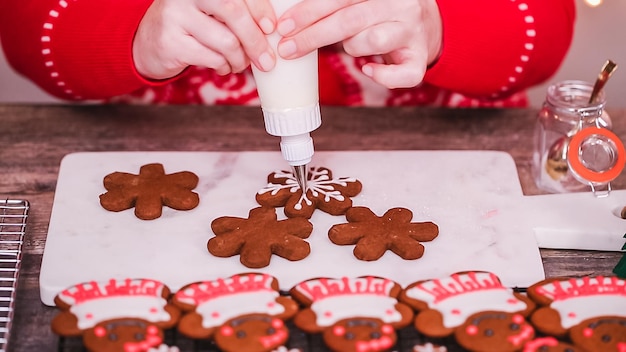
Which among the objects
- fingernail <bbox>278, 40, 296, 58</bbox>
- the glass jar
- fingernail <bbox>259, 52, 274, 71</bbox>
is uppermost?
fingernail <bbox>278, 40, 296, 58</bbox>

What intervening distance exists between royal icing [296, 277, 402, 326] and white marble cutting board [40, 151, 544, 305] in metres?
0.04

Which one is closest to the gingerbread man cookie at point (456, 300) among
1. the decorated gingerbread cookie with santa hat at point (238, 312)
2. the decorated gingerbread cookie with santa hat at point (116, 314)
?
the decorated gingerbread cookie with santa hat at point (238, 312)

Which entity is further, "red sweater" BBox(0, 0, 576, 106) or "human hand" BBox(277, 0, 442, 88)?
"red sweater" BBox(0, 0, 576, 106)

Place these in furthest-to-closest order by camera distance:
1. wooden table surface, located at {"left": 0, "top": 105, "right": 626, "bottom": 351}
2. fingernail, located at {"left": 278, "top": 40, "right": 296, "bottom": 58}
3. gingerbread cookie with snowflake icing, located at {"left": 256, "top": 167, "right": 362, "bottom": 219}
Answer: wooden table surface, located at {"left": 0, "top": 105, "right": 626, "bottom": 351}
gingerbread cookie with snowflake icing, located at {"left": 256, "top": 167, "right": 362, "bottom": 219}
fingernail, located at {"left": 278, "top": 40, "right": 296, "bottom": 58}

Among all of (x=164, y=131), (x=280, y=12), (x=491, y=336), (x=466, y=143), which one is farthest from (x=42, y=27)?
(x=491, y=336)

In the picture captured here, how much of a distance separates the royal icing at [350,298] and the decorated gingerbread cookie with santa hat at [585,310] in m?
0.14

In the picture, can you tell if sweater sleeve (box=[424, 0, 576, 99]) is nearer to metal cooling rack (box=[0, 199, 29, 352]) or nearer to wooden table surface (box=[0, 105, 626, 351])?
wooden table surface (box=[0, 105, 626, 351])

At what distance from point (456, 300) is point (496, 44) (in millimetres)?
498

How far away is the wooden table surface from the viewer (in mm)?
1088

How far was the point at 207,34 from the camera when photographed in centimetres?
90

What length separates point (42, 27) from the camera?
1148 mm

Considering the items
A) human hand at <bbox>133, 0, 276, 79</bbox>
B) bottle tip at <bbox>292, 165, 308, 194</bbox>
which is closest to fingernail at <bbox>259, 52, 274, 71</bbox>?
human hand at <bbox>133, 0, 276, 79</bbox>

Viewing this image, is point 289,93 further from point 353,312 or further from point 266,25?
point 353,312

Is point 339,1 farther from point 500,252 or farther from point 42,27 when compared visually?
point 42,27
